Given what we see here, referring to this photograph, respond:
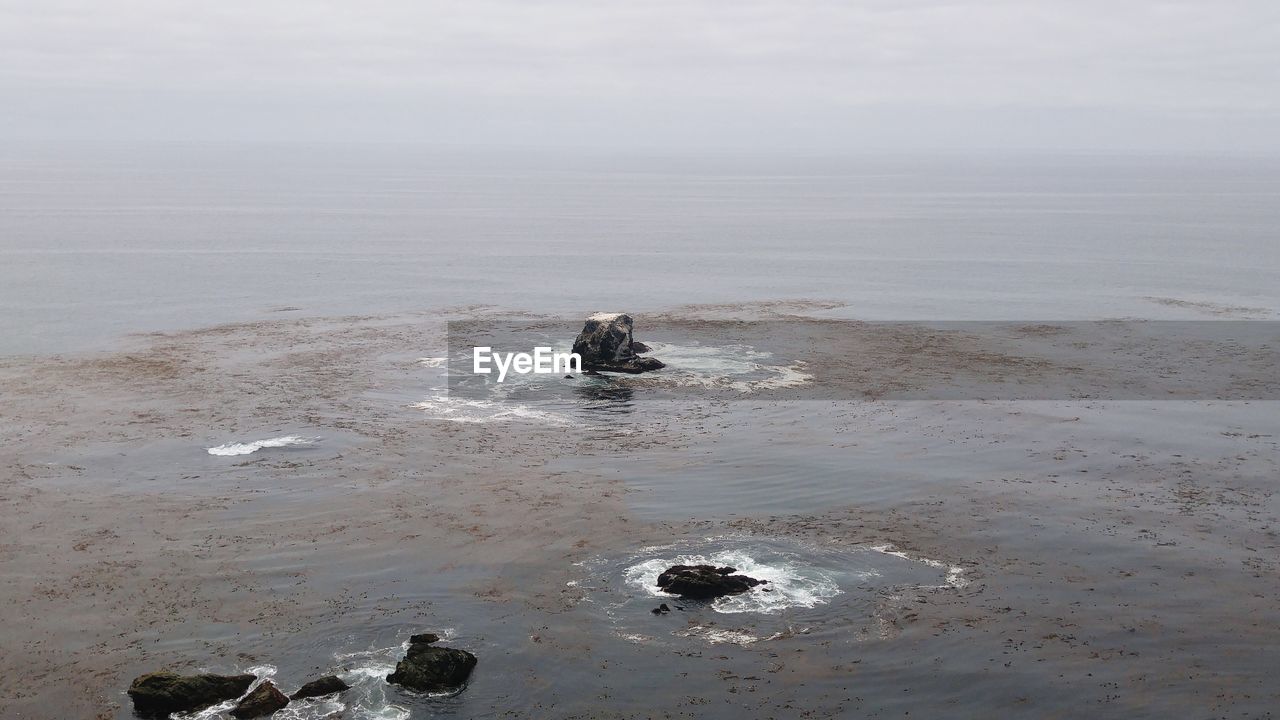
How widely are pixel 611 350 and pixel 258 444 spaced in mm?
28294

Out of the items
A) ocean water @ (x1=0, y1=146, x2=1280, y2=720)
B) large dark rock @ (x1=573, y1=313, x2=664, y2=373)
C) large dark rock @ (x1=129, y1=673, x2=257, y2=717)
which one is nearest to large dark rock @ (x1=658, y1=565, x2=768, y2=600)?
ocean water @ (x1=0, y1=146, x2=1280, y2=720)

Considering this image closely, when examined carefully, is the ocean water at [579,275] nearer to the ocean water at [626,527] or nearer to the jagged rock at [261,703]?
the ocean water at [626,527]

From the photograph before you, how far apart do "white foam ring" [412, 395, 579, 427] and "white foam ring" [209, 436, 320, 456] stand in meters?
8.55

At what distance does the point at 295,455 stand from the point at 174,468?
6421mm

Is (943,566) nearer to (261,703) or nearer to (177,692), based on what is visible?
(261,703)

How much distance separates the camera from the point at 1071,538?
163 feet

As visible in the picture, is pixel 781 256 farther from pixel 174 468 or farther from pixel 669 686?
pixel 669 686

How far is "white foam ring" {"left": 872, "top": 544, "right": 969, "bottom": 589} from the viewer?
44656mm

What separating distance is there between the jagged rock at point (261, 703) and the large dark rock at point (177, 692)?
782 mm

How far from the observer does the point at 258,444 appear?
62.4 metres

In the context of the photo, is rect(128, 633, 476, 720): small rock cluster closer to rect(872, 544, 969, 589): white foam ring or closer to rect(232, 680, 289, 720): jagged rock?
rect(232, 680, 289, 720): jagged rock

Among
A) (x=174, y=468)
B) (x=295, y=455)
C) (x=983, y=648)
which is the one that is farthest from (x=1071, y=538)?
(x=174, y=468)

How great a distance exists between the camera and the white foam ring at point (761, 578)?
42.5 meters

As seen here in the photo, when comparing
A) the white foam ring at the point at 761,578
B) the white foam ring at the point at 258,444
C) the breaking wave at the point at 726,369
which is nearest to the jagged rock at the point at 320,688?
the white foam ring at the point at 761,578
